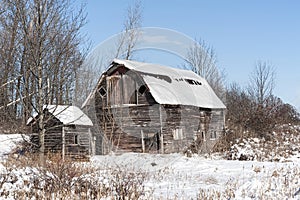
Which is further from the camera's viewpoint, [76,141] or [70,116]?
[76,141]

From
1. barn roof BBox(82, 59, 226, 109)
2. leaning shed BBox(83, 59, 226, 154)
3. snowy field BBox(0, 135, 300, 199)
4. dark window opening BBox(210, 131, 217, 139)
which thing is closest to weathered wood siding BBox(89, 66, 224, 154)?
leaning shed BBox(83, 59, 226, 154)

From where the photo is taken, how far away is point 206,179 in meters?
11.5

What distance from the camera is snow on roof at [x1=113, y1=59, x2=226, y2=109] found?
19500mm

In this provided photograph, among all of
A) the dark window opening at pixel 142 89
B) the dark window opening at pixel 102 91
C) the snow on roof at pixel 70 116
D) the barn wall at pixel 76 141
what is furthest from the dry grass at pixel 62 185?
the dark window opening at pixel 102 91

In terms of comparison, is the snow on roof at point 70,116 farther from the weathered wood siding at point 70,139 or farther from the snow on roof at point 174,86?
the snow on roof at point 174,86

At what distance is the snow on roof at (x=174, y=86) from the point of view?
19.5m

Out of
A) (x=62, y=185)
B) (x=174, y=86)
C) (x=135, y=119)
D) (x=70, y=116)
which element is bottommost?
(x=62, y=185)

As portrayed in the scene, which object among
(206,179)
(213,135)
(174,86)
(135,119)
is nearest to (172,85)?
(174,86)

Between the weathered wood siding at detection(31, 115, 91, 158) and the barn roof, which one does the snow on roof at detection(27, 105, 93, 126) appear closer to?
the weathered wood siding at detection(31, 115, 91, 158)

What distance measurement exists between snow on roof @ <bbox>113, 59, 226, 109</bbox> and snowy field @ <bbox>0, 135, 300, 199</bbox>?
324 cm

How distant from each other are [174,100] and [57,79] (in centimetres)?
1009

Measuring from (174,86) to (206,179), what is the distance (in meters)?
10.1

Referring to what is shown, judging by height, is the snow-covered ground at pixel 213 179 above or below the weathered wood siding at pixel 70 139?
below

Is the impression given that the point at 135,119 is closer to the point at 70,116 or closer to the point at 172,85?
the point at 172,85
